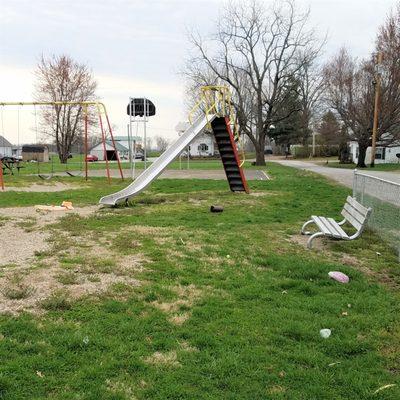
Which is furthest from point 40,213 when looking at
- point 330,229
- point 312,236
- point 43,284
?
point 330,229

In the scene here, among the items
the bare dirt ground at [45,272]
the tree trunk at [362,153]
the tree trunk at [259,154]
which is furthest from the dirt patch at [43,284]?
the tree trunk at [362,153]

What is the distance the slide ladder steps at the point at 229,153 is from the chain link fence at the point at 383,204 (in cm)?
549

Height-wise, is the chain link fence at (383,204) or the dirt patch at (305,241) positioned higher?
the chain link fence at (383,204)

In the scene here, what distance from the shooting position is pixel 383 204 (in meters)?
7.93

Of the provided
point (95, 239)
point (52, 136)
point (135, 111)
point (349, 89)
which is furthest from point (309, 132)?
point (95, 239)

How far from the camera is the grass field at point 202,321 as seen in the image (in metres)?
3.13

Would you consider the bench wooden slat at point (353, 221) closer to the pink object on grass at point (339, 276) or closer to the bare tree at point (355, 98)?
the pink object on grass at point (339, 276)

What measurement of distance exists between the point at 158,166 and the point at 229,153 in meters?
2.88

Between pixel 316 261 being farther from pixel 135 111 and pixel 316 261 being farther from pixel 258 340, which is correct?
pixel 135 111

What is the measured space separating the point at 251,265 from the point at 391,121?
36.3 metres

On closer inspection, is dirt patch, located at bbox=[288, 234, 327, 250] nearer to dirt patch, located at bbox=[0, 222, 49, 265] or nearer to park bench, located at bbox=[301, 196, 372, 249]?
park bench, located at bbox=[301, 196, 372, 249]

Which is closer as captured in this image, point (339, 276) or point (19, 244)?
point (339, 276)

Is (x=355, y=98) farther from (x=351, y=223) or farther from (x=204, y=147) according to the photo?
(x=204, y=147)

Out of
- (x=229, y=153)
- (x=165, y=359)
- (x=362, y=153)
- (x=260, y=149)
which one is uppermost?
(x=260, y=149)
